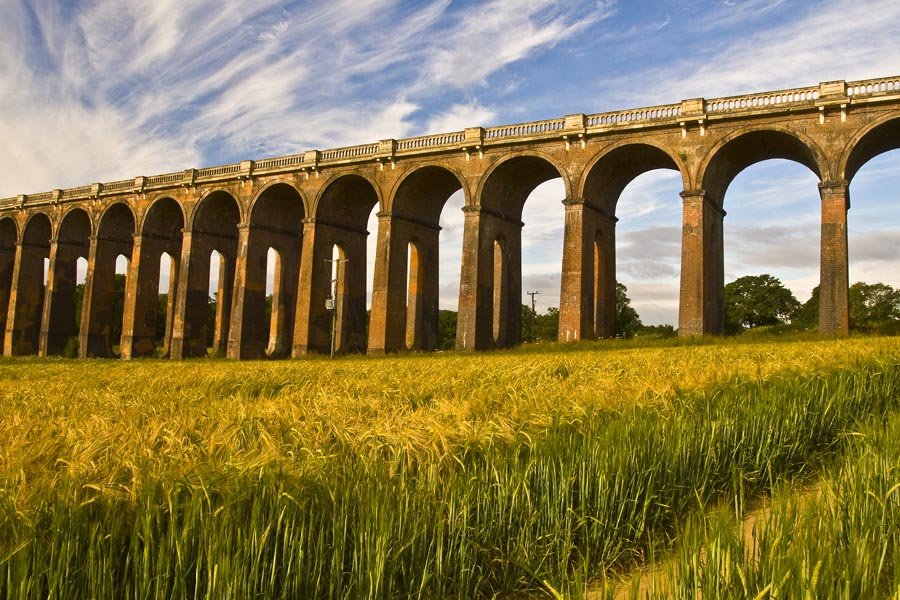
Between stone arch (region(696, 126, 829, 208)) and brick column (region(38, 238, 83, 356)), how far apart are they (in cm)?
4907

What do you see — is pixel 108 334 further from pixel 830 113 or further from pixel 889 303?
pixel 889 303

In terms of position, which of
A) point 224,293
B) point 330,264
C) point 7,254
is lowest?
point 224,293

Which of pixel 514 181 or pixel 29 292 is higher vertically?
pixel 514 181

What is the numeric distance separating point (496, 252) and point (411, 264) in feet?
18.3

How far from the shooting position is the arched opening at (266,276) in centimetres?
4366

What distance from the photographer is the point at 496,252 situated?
40906mm

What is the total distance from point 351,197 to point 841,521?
139 ft

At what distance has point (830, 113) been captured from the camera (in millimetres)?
29344

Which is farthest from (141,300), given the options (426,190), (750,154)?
(750,154)

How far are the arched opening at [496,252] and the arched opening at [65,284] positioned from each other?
34306mm

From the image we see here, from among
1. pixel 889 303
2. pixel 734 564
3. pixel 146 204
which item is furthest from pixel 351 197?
pixel 889 303

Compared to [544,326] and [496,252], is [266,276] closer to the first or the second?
[496,252]

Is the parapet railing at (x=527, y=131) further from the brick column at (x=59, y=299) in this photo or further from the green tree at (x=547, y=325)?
the green tree at (x=547, y=325)

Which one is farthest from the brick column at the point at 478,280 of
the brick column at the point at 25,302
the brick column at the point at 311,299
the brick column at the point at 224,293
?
the brick column at the point at 25,302
